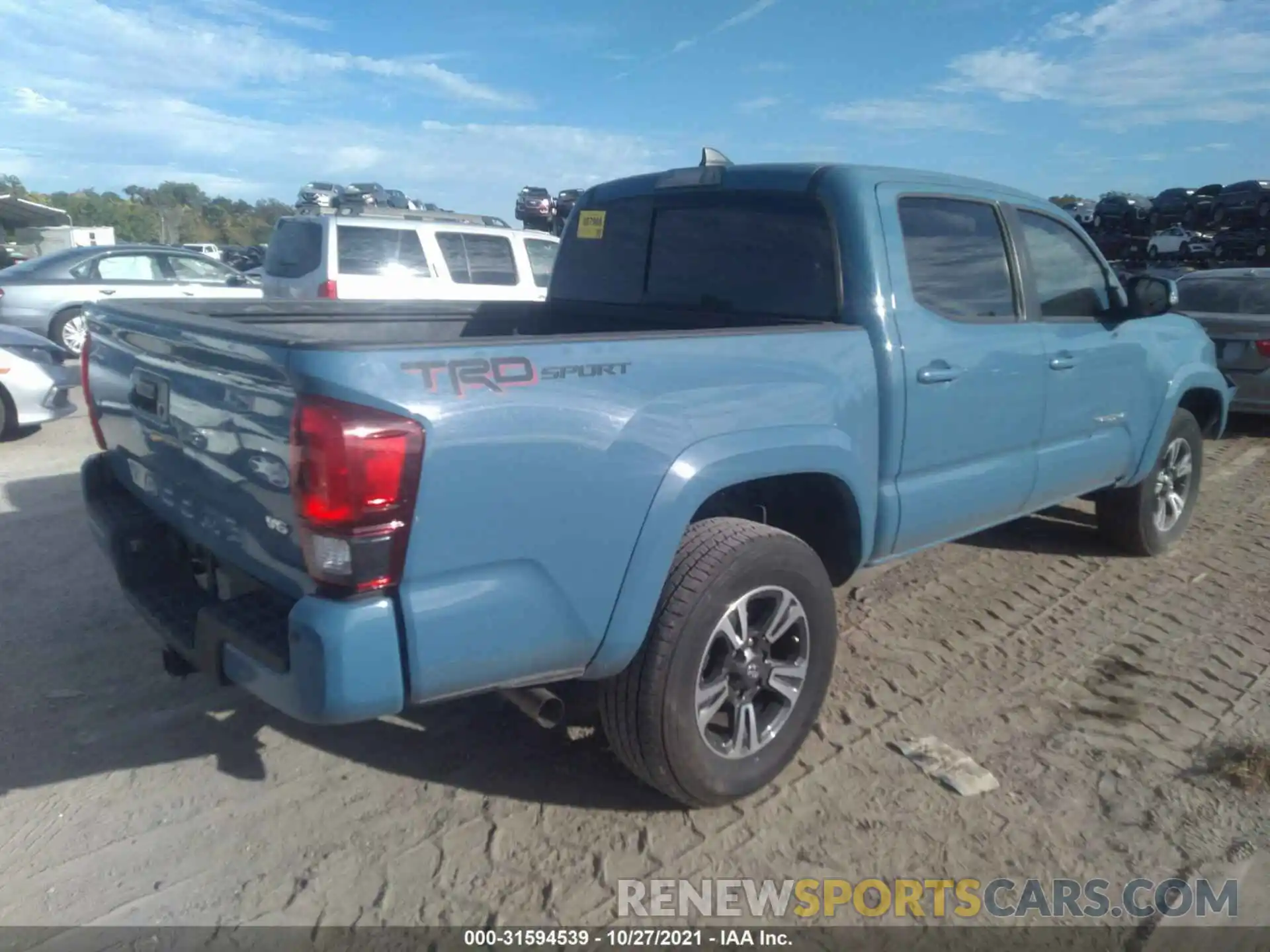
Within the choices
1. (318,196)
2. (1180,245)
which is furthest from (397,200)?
(1180,245)

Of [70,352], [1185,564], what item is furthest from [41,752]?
[70,352]

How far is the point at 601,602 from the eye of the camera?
261 centimetres

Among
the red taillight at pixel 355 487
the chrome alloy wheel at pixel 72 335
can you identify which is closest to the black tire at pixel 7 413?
the chrome alloy wheel at pixel 72 335

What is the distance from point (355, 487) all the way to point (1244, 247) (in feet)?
103

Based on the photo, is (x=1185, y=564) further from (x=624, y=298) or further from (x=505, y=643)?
(x=505, y=643)

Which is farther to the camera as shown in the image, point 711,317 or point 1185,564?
A: point 1185,564

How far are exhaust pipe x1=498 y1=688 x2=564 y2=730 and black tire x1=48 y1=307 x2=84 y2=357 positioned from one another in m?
11.6

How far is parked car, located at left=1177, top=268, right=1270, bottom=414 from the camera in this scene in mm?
8688

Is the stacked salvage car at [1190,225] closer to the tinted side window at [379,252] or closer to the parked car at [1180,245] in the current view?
the parked car at [1180,245]

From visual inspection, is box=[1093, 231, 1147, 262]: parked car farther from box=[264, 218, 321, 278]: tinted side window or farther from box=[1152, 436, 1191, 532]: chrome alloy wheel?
box=[1152, 436, 1191, 532]: chrome alloy wheel

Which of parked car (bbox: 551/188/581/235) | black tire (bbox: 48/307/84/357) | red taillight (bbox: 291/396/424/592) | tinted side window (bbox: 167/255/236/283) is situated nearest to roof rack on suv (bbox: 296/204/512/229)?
tinted side window (bbox: 167/255/236/283)

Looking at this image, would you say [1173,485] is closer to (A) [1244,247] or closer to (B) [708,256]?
Answer: (B) [708,256]

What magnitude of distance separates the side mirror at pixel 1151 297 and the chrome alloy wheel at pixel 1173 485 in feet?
3.30

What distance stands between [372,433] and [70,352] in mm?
11723
